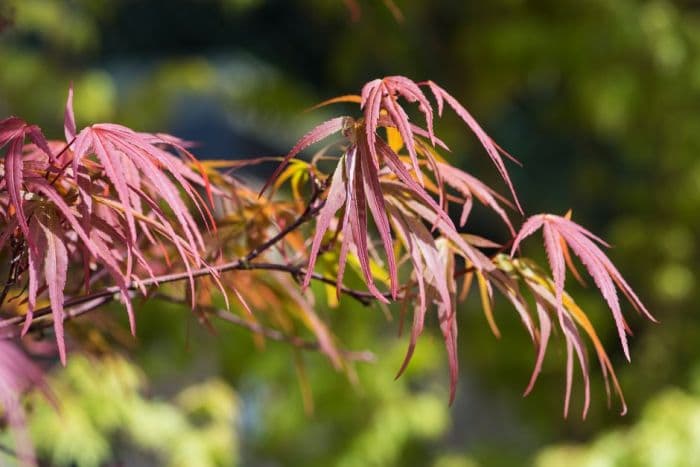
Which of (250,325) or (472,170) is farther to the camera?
(472,170)

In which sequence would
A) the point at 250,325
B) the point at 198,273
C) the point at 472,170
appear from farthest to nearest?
the point at 472,170 → the point at 250,325 → the point at 198,273

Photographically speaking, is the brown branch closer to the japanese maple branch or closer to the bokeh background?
the japanese maple branch

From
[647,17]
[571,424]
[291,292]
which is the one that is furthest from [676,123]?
[291,292]

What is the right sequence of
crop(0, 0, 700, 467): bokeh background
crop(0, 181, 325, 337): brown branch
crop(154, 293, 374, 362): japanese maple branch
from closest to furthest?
1. crop(0, 181, 325, 337): brown branch
2. crop(154, 293, 374, 362): japanese maple branch
3. crop(0, 0, 700, 467): bokeh background

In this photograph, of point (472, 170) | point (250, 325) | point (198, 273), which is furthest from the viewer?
point (472, 170)

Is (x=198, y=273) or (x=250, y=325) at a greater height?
(x=198, y=273)

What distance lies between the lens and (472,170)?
3.14 m

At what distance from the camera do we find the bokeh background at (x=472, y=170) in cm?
256

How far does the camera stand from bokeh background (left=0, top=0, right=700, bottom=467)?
2.56 meters

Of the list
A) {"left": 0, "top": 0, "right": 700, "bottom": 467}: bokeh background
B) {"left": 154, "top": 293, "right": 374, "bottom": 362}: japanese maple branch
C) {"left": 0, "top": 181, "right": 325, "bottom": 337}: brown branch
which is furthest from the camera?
{"left": 0, "top": 0, "right": 700, "bottom": 467}: bokeh background

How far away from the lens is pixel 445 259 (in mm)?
645

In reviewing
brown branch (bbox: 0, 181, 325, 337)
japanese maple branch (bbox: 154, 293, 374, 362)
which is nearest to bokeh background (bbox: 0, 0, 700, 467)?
japanese maple branch (bbox: 154, 293, 374, 362)

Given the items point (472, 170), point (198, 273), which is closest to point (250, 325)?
point (198, 273)

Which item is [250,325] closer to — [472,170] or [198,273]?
[198,273]
